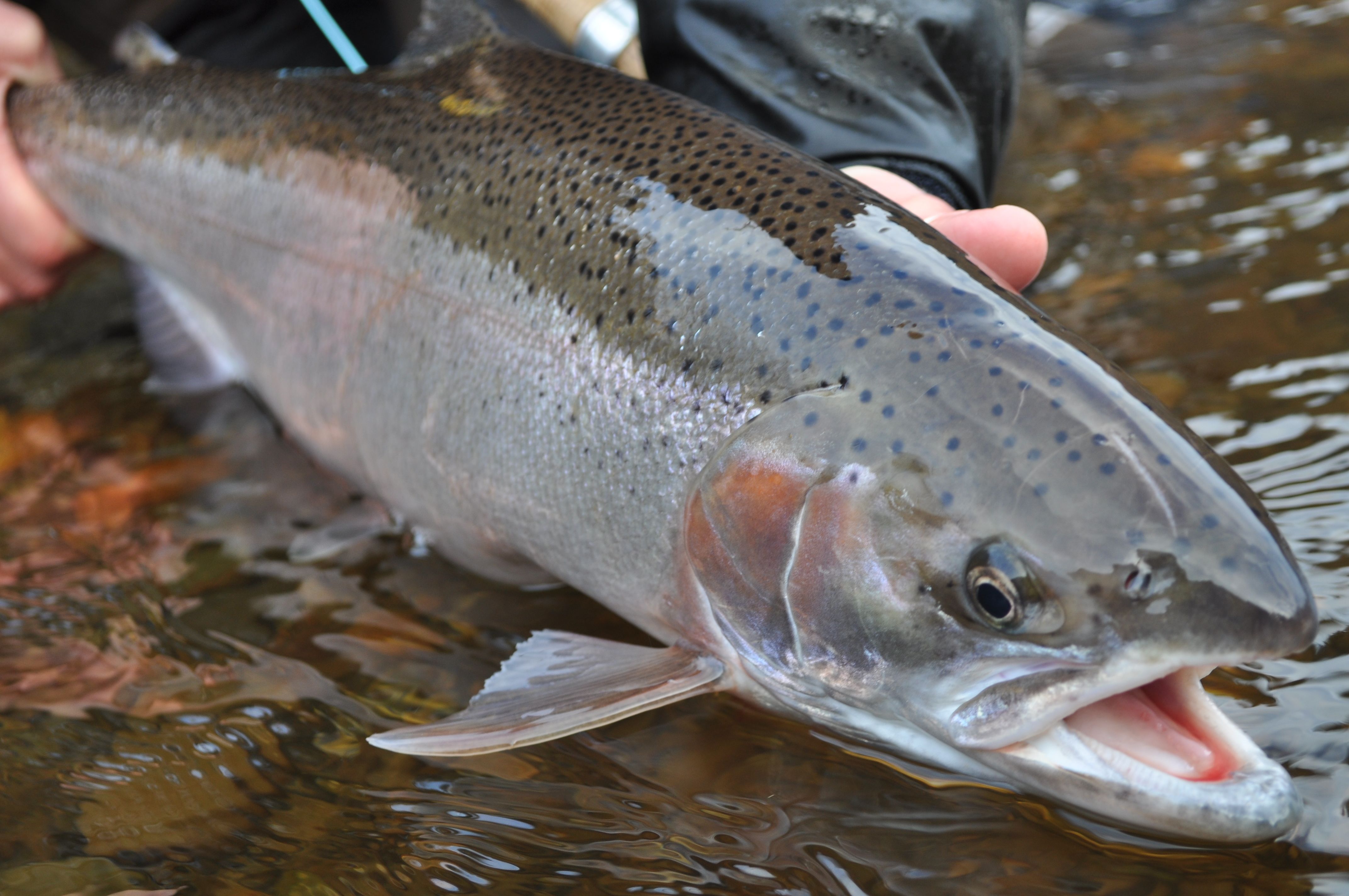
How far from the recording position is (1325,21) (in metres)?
6.20

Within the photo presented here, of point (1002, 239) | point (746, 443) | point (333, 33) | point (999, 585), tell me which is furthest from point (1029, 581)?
point (333, 33)

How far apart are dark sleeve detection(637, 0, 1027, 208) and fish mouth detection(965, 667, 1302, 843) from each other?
4.89 feet

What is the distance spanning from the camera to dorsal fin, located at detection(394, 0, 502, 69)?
3.06 meters

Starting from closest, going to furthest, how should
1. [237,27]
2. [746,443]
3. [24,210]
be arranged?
[746,443] → [24,210] → [237,27]

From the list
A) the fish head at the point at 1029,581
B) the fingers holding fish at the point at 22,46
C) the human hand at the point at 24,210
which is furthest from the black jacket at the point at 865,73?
the fingers holding fish at the point at 22,46

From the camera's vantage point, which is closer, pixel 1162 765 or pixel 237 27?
pixel 1162 765

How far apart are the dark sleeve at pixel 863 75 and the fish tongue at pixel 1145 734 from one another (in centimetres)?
147

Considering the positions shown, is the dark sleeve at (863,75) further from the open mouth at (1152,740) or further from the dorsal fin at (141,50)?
the dorsal fin at (141,50)

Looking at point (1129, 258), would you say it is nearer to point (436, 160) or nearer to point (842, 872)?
point (436, 160)

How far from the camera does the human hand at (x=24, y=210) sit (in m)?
4.04

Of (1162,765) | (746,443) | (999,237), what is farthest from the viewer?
(999,237)

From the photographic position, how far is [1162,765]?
1629 mm

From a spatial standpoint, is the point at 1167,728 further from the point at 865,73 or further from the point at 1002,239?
the point at 865,73

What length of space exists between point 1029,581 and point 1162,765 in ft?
1.08
